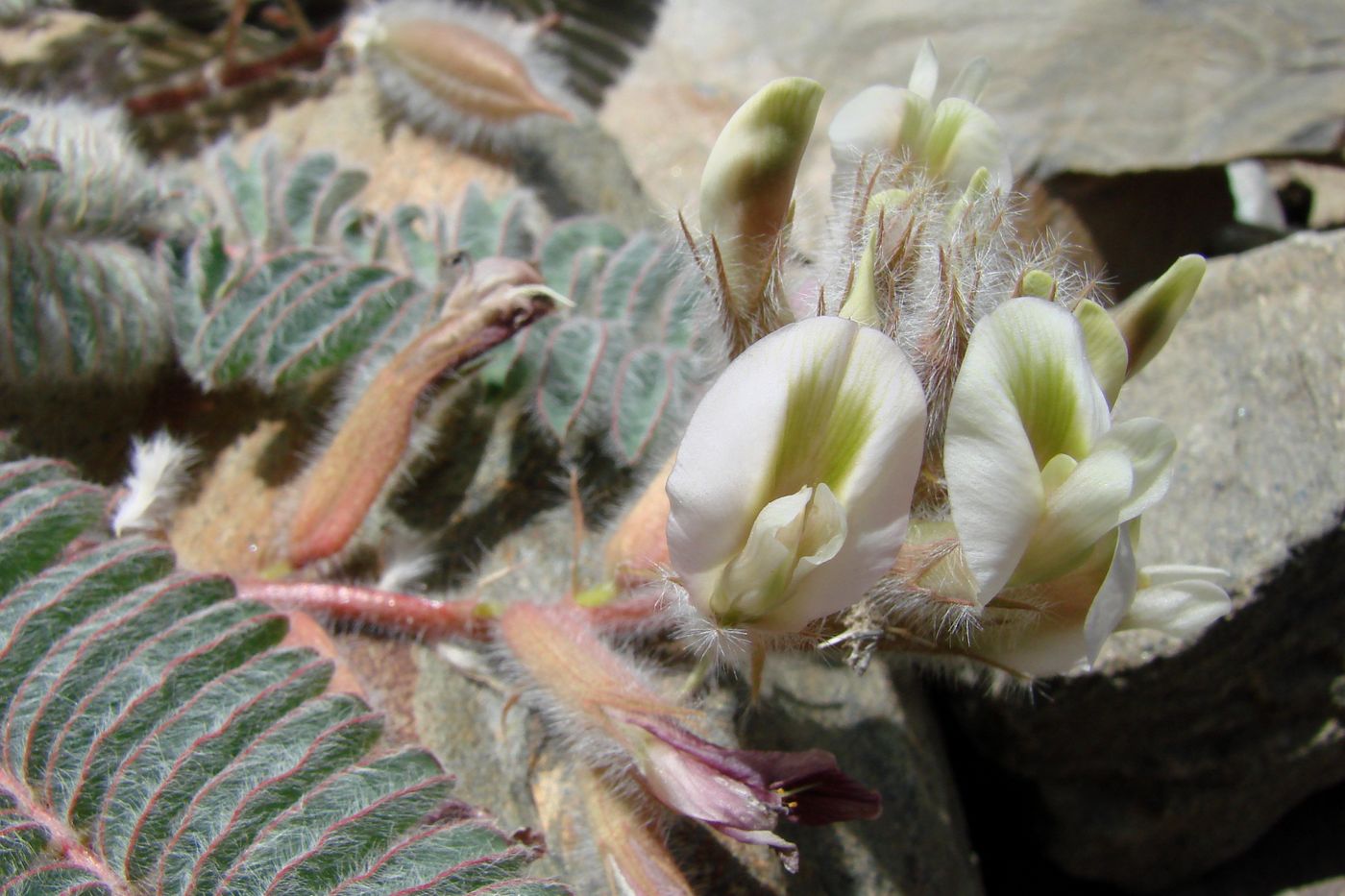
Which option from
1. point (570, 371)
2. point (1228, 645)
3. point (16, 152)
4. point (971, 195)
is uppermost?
point (971, 195)

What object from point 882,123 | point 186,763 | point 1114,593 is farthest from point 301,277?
point 1114,593

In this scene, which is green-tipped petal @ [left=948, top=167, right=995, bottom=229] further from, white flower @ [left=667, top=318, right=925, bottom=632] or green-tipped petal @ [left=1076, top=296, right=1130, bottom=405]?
white flower @ [left=667, top=318, right=925, bottom=632]

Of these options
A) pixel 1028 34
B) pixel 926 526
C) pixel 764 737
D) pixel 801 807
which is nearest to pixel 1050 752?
pixel 764 737

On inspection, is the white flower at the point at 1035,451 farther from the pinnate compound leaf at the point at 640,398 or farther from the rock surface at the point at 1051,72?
the rock surface at the point at 1051,72

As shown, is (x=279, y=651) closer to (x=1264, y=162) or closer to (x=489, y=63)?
(x=489, y=63)

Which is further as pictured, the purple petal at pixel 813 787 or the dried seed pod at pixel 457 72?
the dried seed pod at pixel 457 72

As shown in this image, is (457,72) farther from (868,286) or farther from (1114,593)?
(1114,593)

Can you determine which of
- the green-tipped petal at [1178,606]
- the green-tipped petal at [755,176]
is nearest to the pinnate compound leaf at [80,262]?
the green-tipped petal at [755,176]
